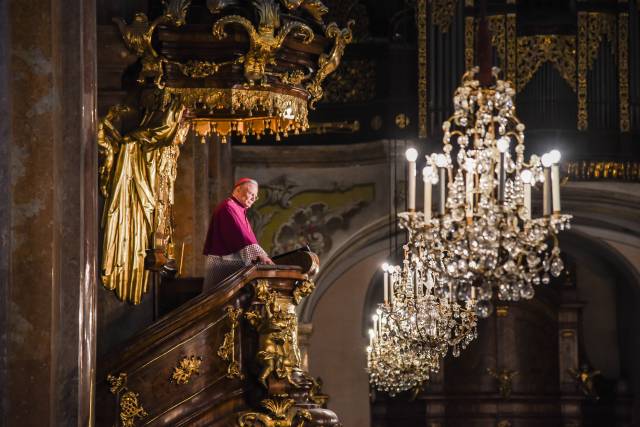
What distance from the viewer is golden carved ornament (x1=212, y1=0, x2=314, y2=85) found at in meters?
10.3

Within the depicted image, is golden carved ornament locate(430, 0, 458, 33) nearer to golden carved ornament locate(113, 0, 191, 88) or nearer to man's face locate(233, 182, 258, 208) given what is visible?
man's face locate(233, 182, 258, 208)

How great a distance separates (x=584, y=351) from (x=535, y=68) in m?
5.62

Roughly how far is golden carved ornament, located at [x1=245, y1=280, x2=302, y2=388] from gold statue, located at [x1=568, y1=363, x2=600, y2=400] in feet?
37.8

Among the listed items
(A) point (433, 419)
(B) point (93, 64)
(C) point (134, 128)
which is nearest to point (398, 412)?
(A) point (433, 419)

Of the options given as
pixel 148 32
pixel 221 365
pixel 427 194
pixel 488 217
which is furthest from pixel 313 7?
pixel 221 365

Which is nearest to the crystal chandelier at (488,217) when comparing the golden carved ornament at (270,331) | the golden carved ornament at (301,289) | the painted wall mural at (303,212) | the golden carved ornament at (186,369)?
the golden carved ornament at (301,289)

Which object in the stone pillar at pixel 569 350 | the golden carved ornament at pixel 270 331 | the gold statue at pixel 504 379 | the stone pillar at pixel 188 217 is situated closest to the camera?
the golden carved ornament at pixel 270 331

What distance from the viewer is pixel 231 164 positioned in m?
17.1

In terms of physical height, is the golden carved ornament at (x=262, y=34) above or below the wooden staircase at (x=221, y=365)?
above

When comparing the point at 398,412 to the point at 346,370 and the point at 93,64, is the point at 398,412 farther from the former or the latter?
the point at 93,64

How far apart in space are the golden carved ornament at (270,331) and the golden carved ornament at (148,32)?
1.70 m

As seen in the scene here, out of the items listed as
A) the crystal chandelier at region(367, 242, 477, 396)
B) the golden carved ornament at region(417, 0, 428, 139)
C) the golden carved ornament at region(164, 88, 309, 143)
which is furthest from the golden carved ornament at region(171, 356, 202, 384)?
the golden carved ornament at region(417, 0, 428, 139)

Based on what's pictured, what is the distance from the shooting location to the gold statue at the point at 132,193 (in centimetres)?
1005

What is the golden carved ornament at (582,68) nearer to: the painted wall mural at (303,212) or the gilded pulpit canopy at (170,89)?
the painted wall mural at (303,212)
